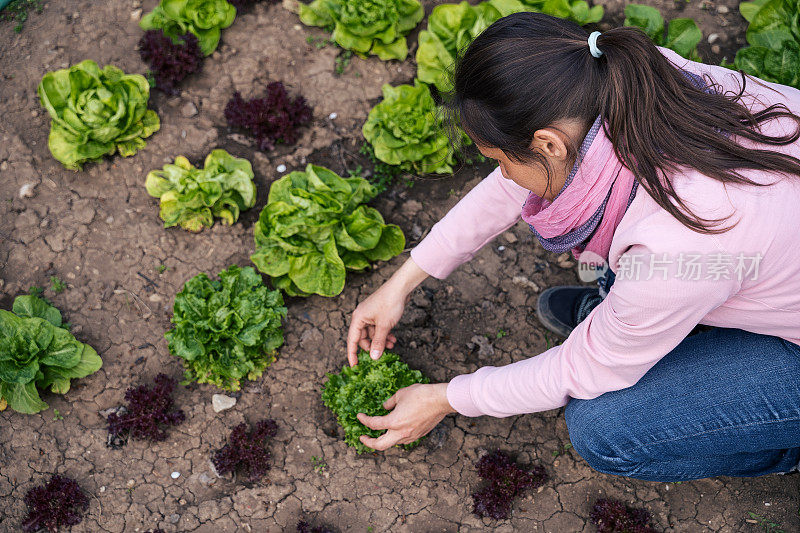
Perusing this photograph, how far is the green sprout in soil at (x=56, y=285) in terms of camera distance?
4.21m

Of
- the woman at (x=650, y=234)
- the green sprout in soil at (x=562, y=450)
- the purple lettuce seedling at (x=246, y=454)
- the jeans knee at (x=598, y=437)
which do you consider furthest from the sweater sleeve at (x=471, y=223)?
the purple lettuce seedling at (x=246, y=454)

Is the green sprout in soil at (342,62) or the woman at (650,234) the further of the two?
the green sprout in soil at (342,62)

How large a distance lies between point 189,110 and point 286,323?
6.18 feet

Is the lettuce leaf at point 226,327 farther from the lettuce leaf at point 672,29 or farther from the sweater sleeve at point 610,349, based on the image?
the lettuce leaf at point 672,29

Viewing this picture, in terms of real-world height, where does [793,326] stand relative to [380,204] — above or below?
above

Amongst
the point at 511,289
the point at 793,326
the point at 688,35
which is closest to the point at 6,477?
the point at 511,289

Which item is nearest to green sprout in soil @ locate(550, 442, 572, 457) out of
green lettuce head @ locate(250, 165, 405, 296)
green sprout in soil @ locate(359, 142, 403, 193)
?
green lettuce head @ locate(250, 165, 405, 296)

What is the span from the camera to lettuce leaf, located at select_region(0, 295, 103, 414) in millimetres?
3672

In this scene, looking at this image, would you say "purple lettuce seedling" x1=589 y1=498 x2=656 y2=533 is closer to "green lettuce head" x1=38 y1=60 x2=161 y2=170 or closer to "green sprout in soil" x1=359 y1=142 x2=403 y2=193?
"green sprout in soil" x1=359 y1=142 x2=403 y2=193

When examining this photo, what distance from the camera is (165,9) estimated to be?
484cm

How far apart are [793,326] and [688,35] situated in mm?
2755

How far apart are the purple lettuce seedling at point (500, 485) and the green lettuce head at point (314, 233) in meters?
1.44

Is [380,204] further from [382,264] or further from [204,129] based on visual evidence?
[204,129]

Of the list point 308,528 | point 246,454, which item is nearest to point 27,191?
point 246,454
